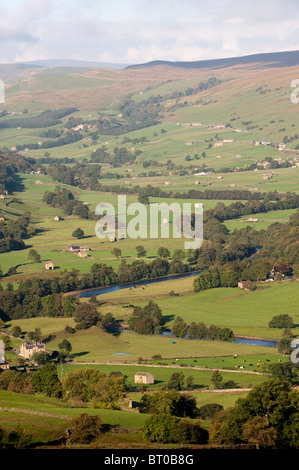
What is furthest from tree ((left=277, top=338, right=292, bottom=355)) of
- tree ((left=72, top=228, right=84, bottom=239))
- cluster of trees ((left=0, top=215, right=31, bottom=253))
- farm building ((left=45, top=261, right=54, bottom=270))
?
tree ((left=72, top=228, right=84, bottom=239))

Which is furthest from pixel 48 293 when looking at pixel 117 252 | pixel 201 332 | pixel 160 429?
pixel 160 429

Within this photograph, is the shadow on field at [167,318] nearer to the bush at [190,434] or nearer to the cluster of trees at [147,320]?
the cluster of trees at [147,320]

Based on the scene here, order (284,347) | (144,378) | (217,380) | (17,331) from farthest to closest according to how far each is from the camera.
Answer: (17,331), (284,347), (144,378), (217,380)

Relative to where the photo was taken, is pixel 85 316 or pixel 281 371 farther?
pixel 85 316

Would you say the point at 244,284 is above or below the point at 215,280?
below

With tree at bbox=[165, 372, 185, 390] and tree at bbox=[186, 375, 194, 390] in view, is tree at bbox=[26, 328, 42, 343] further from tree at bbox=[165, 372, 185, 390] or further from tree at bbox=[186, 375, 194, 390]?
tree at bbox=[186, 375, 194, 390]

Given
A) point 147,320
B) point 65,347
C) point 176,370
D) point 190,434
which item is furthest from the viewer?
point 147,320

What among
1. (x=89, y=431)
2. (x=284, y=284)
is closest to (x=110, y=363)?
(x=89, y=431)

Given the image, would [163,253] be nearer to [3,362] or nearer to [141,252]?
[141,252]

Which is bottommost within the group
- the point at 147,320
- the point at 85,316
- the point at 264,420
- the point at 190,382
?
the point at 147,320
